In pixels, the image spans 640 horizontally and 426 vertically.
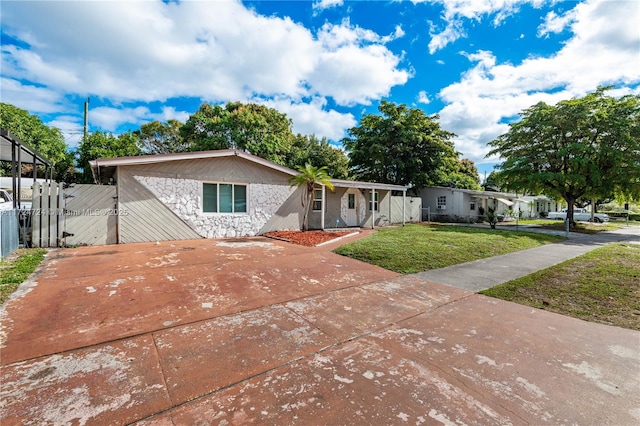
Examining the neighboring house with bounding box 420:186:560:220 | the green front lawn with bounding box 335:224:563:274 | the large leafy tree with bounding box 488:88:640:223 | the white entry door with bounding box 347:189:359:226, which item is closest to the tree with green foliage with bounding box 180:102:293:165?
the white entry door with bounding box 347:189:359:226

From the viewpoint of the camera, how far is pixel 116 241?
8.97 meters

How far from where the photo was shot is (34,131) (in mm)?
18156

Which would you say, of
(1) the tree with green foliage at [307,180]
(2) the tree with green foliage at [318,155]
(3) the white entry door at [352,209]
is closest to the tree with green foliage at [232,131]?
(2) the tree with green foliage at [318,155]

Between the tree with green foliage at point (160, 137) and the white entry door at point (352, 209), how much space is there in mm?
17860

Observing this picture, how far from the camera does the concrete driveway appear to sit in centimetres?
195

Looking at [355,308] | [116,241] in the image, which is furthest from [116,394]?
[116,241]

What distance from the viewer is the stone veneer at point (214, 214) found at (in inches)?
383

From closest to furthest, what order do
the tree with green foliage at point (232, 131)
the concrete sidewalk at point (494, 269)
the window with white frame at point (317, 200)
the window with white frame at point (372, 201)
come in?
the concrete sidewalk at point (494, 269) < the window with white frame at point (317, 200) < the window with white frame at point (372, 201) < the tree with green foliage at point (232, 131)

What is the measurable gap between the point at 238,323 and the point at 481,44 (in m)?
11.6

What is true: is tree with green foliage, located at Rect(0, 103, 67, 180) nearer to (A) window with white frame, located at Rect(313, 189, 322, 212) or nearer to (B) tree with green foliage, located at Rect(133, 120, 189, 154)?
(B) tree with green foliage, located at Rect(133, 120, 189, 154)

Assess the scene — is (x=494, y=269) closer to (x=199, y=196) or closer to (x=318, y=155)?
(x=199, y=196)

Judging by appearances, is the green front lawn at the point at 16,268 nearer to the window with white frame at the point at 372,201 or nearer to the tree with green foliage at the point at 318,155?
the window with white frame at the point at 372,201

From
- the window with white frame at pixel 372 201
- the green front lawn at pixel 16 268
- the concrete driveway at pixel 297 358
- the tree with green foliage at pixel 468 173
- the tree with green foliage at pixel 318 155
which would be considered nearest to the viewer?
the concrete driveway at pixel 297 358

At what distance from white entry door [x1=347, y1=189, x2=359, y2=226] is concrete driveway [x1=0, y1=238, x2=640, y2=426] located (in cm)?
1133
